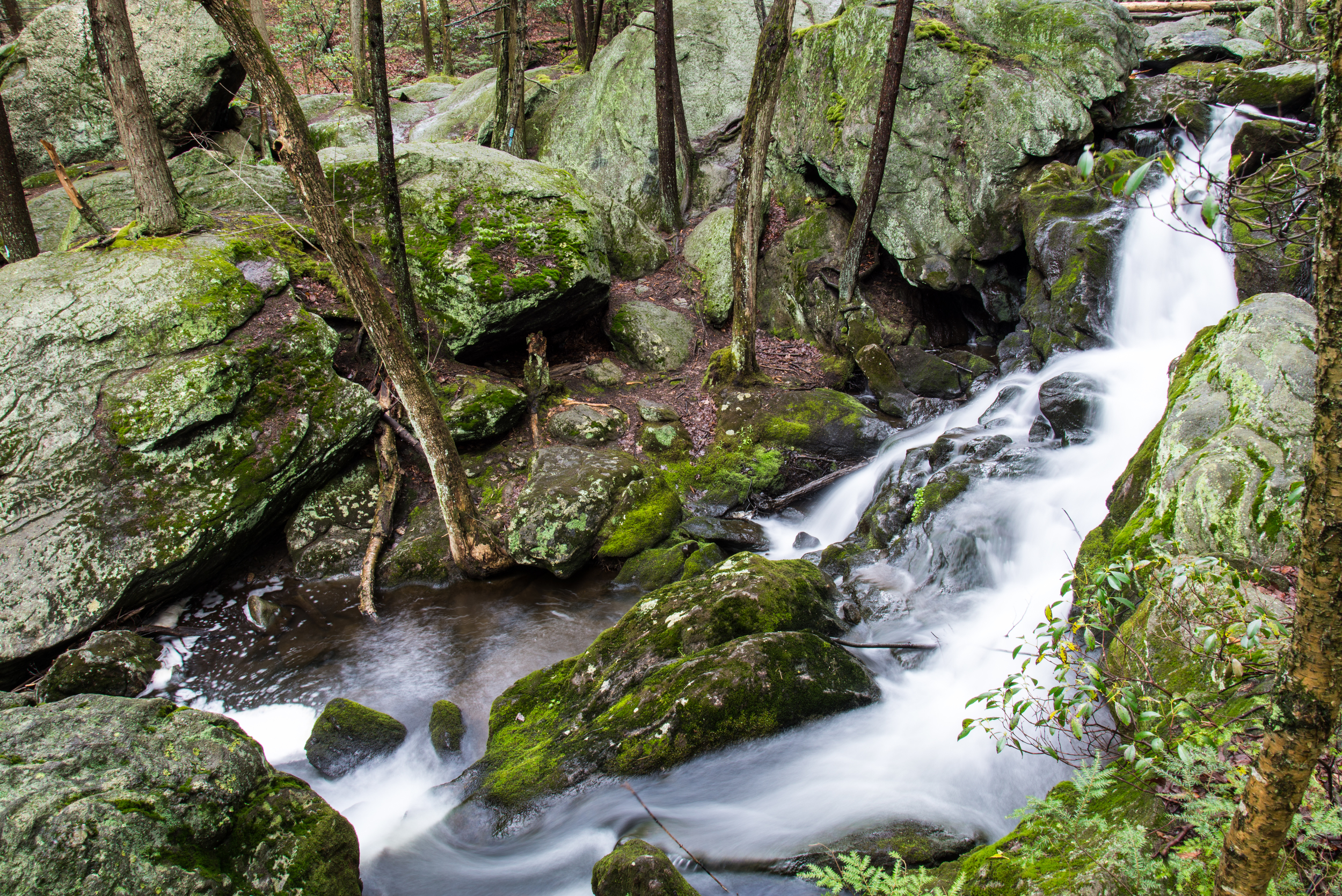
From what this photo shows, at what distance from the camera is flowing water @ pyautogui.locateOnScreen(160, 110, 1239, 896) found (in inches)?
173

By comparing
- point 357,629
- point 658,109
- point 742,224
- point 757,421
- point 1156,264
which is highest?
point 658,109

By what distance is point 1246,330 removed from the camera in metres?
4.95

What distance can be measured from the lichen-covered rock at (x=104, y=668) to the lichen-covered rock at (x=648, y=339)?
25.3 feet

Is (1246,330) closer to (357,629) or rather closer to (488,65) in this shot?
(357,629)

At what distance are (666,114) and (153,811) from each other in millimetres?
14011

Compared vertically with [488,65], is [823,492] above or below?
below

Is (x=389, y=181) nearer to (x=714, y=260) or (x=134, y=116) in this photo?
(x=134, y=116)

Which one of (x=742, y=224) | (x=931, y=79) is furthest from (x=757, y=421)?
(x=931, y=79)

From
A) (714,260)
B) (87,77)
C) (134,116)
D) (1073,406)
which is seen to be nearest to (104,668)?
(134,116)

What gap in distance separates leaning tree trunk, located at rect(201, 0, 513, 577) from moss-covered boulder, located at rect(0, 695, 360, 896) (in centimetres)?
371

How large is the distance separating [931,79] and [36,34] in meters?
17.0

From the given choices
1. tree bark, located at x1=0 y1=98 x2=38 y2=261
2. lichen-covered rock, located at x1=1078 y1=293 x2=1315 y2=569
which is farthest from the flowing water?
tree bark, located at x1=0 y1=98 x2=38 y2=261

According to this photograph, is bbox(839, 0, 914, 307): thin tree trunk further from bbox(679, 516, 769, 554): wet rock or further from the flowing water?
bbox(679, 516, 769, 554): wet rock

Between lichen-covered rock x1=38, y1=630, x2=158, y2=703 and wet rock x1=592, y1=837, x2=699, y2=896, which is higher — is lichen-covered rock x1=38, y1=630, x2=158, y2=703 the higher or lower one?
the lower one
